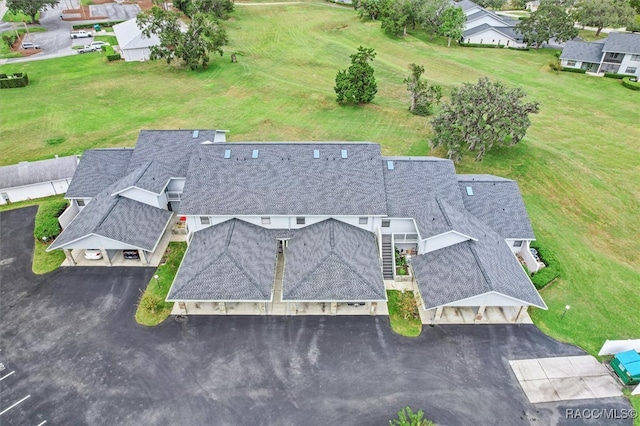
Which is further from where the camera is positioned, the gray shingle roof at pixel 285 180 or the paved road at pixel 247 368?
the gray shingle roof at pixel 285 180

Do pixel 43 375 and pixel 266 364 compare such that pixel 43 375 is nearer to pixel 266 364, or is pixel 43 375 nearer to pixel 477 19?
pixel 266 364

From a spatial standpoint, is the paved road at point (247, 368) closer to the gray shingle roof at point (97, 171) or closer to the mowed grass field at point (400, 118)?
the mowed grass field at point (400, 118)

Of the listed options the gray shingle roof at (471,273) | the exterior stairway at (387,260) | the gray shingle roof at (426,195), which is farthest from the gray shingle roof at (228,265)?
the gray shingle roof at (471,273)

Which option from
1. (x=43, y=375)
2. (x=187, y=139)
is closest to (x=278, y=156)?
(x=187, y=139)

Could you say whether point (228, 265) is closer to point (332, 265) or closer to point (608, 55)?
point (332, 265)

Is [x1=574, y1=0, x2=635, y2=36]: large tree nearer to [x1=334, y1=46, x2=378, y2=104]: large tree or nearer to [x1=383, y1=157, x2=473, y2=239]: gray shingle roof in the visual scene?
[x1=334, y1=46, x2=378, y2=104]: large tree

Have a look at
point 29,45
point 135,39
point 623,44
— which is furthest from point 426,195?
point 29,45

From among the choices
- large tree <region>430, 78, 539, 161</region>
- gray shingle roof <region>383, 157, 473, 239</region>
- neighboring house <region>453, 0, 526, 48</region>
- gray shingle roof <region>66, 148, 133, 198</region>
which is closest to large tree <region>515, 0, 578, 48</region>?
neighboring house <region>453, 0, 526, 48</region>
